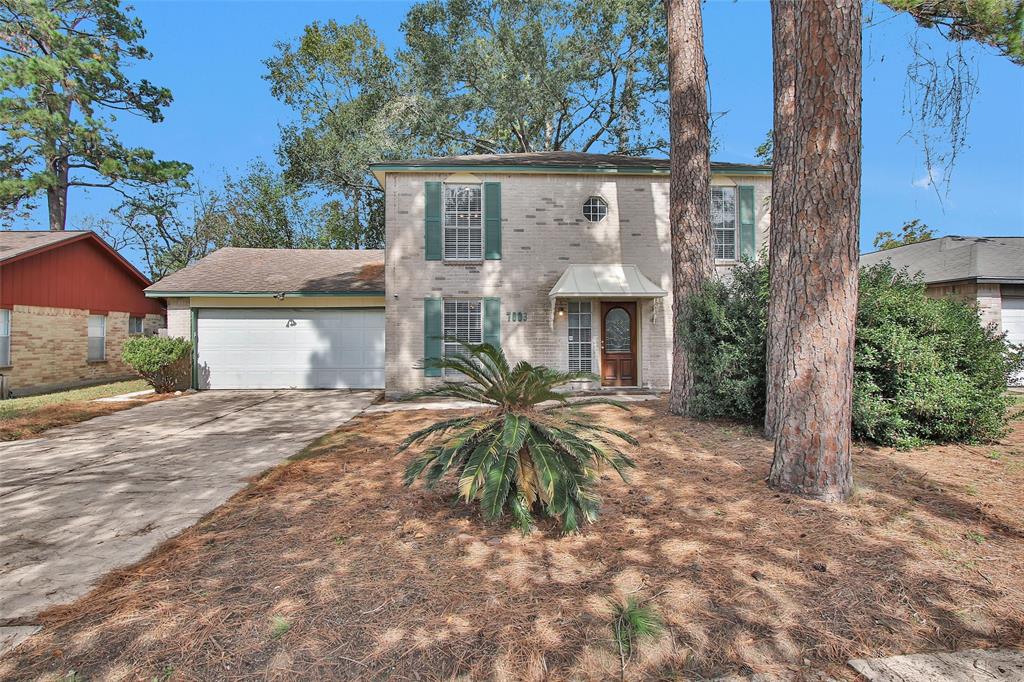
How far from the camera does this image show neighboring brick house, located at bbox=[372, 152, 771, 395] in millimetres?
11820

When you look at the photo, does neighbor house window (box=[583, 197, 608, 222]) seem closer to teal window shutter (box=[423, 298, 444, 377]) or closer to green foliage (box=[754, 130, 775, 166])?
teal window shutter (box=[423, 298, 444, 377])

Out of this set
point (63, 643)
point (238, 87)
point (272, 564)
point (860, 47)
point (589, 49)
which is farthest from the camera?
point (238, 87)

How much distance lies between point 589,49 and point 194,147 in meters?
19.5

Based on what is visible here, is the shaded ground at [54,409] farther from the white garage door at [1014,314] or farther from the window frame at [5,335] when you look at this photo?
the white garage door at [1014,314]

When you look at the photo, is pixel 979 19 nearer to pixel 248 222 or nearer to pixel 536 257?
pixel 536 257

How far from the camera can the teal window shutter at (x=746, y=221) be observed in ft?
39.9

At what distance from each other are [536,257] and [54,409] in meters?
10.9

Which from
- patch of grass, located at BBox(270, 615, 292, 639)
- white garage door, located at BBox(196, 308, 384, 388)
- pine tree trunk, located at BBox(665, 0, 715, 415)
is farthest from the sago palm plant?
white garage door, located at BBox(196, 308, 384, 388)

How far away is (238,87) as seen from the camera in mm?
22703

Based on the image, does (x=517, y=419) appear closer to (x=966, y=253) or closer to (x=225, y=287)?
(x=225, y=287)

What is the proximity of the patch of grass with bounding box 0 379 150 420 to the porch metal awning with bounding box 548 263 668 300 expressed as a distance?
37.5 feet

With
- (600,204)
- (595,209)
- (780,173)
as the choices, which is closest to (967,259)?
(600,204)

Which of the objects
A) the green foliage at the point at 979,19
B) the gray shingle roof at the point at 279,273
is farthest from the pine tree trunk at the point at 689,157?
the gray shingle roof at the point at 279,273

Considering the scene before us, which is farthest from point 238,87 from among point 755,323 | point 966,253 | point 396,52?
point 966,253
